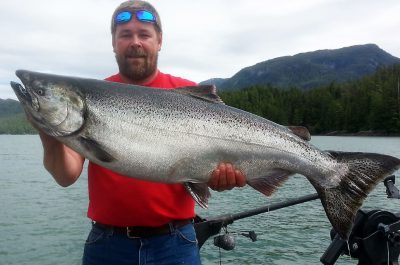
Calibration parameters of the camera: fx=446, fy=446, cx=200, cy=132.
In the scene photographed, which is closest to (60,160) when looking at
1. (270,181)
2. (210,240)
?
(270,181)

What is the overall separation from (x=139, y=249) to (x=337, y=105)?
12535cm

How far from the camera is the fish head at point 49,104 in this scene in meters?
3.85

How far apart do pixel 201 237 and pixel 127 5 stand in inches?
135

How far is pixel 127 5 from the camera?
4.57m

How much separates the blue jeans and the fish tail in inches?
56.6

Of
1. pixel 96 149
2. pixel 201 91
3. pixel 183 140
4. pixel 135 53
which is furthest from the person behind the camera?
pixel 135 53

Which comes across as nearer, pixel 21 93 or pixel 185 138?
pixel 21 93

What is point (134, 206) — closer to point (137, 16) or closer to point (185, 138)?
point (185, 138)

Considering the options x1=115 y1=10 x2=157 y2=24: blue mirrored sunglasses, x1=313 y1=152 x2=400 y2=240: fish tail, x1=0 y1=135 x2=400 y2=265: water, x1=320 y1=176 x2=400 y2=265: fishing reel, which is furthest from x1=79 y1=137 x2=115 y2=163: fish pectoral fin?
x1=0 y1=135 x2=400 y2=265: water

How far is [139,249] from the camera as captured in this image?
13.9 feet

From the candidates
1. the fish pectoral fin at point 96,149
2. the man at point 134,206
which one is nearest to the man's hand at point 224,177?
the man at point 134,206

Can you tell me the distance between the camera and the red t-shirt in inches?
166

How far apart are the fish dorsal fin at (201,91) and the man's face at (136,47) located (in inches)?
20.7

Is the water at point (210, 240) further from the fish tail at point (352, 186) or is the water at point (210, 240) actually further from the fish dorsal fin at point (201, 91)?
the fish dorsal fin at point (201, 91)
